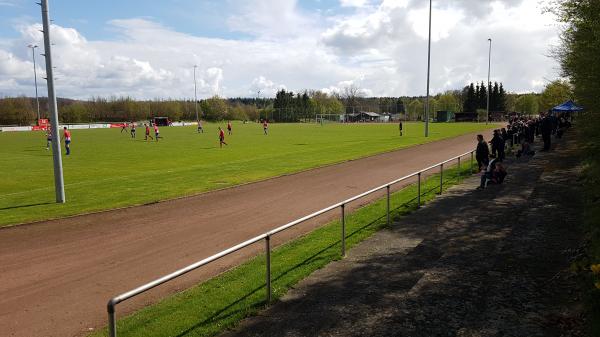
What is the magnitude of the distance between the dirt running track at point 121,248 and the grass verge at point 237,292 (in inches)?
20.3

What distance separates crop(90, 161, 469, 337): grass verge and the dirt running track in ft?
1.69

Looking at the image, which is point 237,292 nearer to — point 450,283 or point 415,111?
point 450,283

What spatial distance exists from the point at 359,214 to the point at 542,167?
9799 millimetres

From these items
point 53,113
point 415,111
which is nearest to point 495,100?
point 415,111

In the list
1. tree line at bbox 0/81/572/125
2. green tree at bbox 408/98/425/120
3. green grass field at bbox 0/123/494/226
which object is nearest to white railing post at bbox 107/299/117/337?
green grass field at bbox 0/123/494/226

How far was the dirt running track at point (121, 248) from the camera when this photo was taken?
609 centimetres

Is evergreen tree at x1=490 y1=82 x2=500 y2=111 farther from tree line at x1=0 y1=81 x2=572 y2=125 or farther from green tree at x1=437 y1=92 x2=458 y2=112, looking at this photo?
green tree at x1=437 y1=92 x2=458 y2=112

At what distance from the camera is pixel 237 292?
20.7ft

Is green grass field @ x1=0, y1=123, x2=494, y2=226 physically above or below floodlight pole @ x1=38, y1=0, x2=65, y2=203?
below

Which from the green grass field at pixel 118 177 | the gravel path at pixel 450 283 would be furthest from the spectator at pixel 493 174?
the green grass field at pixel 118 177

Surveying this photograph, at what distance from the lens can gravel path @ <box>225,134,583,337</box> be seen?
501cm

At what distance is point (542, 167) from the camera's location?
16859 millimetres

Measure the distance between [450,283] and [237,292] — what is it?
2979 millimetres

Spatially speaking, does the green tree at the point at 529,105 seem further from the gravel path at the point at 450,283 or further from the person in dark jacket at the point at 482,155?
the gravel path at the point at 450,283
